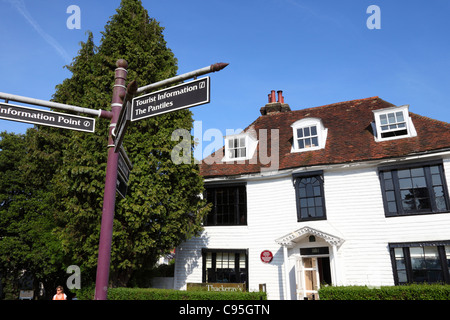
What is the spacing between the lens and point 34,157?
21234 millimetres

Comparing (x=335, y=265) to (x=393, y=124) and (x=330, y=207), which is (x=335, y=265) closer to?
(x=330, y=207)

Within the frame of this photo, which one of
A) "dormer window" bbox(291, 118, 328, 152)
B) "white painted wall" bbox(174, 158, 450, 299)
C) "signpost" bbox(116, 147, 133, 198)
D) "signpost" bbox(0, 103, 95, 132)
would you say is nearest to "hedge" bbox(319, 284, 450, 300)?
"white painted wall" bbox(174, 158, 450, 299)

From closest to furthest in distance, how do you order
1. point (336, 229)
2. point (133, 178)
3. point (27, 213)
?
point (133, 178) → point (336, 229) → point (27, 213)

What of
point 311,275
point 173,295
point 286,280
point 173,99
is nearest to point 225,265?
point 286,280

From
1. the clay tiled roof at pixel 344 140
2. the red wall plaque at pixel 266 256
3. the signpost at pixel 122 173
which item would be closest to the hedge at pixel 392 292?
the red wall plaque at pixel 266 256

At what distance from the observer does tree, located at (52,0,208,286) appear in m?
13.3

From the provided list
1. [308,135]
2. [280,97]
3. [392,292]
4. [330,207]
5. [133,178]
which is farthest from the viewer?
[280,97]

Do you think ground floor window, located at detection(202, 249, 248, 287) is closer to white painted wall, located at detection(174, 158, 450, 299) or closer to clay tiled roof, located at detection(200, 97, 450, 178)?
white painted wall, located at detection(174, 158, 450, 299)

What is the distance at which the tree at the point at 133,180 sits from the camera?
13.3 metres

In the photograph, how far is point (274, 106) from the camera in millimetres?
21953

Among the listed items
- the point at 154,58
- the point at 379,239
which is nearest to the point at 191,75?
the point at 154,58

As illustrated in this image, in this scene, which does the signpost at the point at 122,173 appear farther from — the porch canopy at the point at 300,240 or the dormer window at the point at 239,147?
the dormer window at the point at 239,147

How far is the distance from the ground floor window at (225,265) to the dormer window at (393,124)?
861 centimetres

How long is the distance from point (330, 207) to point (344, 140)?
359 cm
